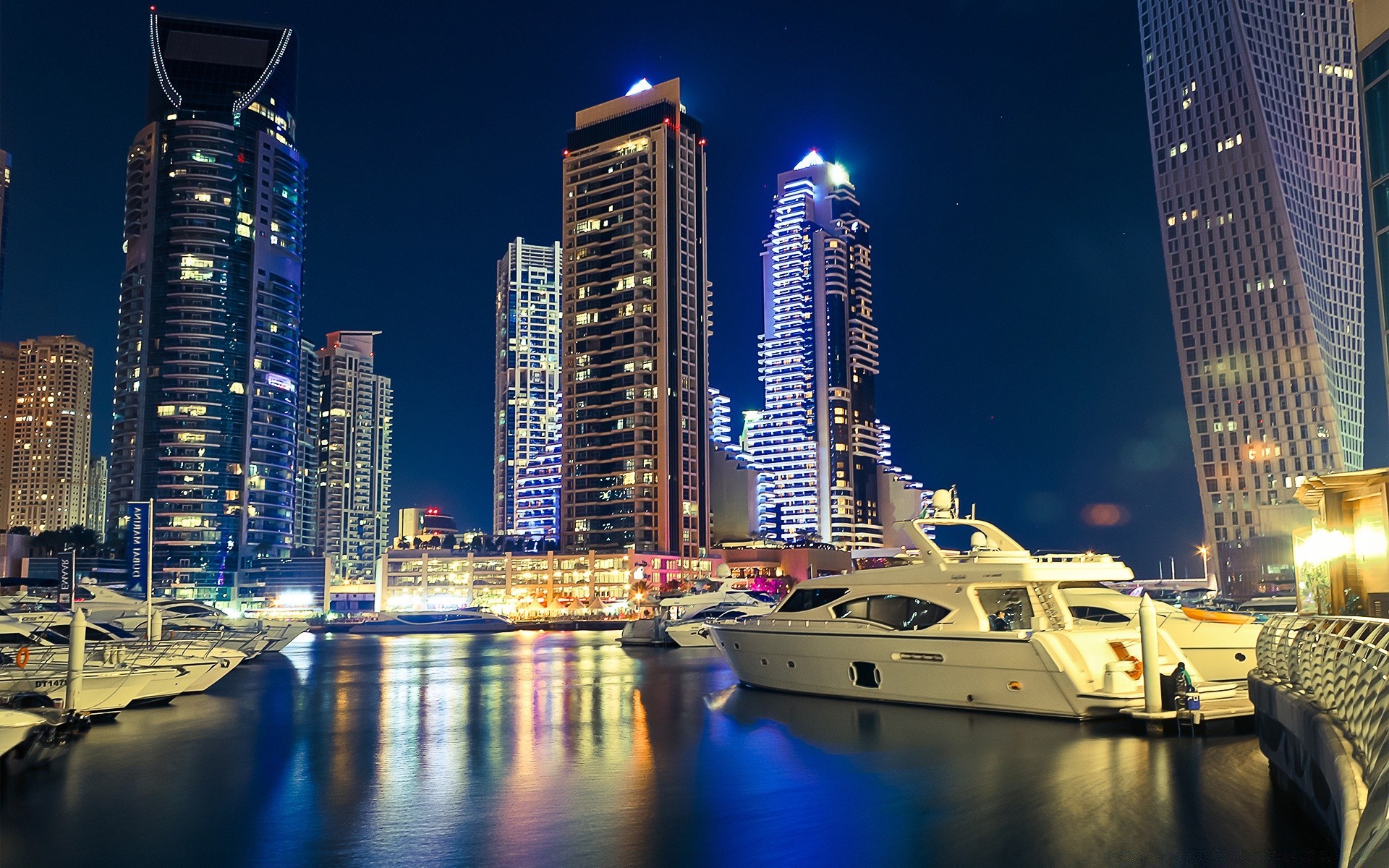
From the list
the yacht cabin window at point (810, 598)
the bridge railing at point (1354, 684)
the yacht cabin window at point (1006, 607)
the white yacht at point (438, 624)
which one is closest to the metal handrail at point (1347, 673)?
the bridge railing at point (1354, 684)

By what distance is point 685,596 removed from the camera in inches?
2413

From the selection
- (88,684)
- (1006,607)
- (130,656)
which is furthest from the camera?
(130,656)

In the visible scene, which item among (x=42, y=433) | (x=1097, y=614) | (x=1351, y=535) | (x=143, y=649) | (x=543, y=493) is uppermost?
(x=42, y=433)

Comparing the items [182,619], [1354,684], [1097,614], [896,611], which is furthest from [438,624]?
[1354,684]

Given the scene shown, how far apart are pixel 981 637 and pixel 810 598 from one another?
16.4 feet

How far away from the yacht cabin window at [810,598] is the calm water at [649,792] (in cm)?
207

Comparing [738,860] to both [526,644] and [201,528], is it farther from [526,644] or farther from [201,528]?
[201,528]

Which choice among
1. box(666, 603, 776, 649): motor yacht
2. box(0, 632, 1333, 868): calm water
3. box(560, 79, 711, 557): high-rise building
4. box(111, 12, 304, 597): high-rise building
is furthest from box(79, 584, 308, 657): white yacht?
box(111, 12, 304, 597): high-rise building

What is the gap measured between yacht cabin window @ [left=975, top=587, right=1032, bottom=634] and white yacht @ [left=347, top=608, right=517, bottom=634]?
7554 cm

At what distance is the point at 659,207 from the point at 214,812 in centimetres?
12281

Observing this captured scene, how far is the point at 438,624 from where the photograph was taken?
305 ft

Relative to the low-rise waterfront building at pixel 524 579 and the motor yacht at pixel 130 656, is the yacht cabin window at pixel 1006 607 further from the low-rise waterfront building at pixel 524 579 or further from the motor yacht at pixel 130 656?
the low-rise waterfront building at pixel 524 579

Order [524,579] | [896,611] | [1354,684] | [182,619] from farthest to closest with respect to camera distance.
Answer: [524,579] → [182,619] → [896,611] → [1354,684]

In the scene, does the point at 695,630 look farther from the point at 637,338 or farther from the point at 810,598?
the point at 637,338
